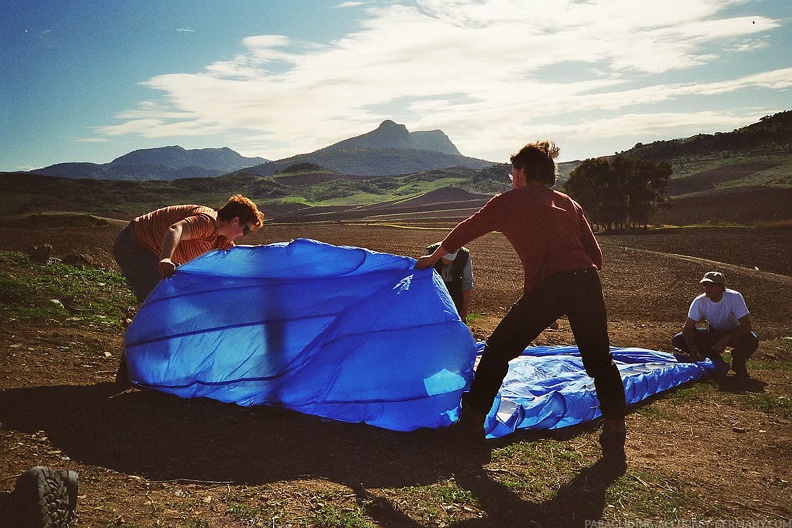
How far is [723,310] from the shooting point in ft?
25.5

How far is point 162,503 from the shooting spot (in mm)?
3492

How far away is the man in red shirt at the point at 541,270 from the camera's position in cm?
433

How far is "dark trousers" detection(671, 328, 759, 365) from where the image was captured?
747 centimetres

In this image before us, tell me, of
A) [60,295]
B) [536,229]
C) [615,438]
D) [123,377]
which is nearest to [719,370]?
Answer: [615,438]

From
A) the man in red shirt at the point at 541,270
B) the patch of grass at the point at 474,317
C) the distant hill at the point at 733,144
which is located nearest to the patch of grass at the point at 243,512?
the man in red shirt at the point at 541,270

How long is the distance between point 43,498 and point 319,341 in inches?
93.8

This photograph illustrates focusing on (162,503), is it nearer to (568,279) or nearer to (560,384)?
(568,279)

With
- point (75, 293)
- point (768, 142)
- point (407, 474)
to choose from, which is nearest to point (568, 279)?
point (407, 474)

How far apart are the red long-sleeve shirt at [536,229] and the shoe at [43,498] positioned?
110 inches

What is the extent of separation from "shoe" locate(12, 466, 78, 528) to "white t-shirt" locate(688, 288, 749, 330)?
731 cm

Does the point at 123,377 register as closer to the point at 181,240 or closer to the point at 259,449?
the point at 181,240

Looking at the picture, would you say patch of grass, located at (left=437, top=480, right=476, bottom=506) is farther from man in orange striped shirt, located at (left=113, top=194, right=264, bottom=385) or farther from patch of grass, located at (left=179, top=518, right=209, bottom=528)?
man in orange striped shirt, located at (left=113, top=194, right=264, bottom=385)

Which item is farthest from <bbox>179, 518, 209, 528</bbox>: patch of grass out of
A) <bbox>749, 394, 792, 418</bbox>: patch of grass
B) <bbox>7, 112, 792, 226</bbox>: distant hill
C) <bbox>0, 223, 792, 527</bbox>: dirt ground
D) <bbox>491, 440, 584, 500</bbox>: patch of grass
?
<bbox>7, 112, 792, 226</bbox>: distant hill

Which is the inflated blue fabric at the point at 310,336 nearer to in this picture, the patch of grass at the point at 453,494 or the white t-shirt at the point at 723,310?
the patch of grass at the point at 453,494
